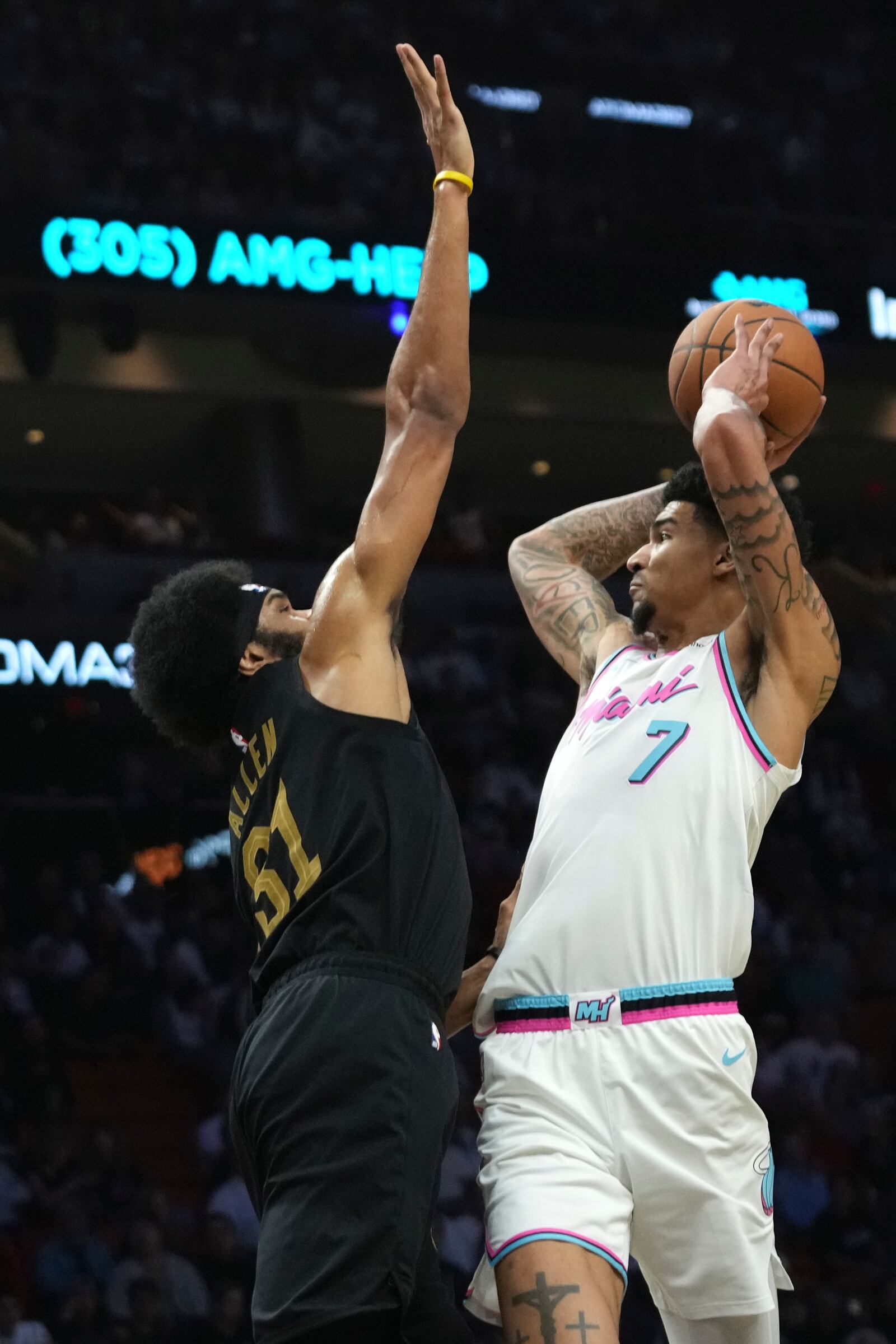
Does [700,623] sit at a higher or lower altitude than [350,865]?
higher

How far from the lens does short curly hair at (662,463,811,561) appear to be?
374 centimetres

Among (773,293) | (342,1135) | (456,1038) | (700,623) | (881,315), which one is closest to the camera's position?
(342,1135)

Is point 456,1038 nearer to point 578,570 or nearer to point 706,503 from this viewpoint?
point 578,570

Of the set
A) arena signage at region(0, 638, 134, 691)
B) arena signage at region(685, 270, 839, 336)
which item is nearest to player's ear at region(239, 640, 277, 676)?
arena signage at region(0, 638, 134, 691)

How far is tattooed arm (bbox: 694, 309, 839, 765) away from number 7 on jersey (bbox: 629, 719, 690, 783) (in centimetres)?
16

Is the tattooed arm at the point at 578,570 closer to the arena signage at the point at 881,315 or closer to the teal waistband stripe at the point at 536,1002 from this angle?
the teal waistband stripe at the point at 536,1002

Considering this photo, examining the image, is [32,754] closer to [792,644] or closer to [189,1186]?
[189,1186]

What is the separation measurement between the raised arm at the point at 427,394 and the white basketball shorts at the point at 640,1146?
0.98 meters

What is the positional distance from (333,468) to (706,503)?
13826 mm

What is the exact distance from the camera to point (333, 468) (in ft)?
57.0

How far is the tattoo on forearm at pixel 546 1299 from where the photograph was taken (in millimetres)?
2955

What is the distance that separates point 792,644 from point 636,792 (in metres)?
0.45

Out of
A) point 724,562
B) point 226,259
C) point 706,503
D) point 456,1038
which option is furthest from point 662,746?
point 226,259

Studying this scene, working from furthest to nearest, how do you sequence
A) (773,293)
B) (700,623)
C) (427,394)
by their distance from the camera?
(773,293) < (700,623) < (427,394)
